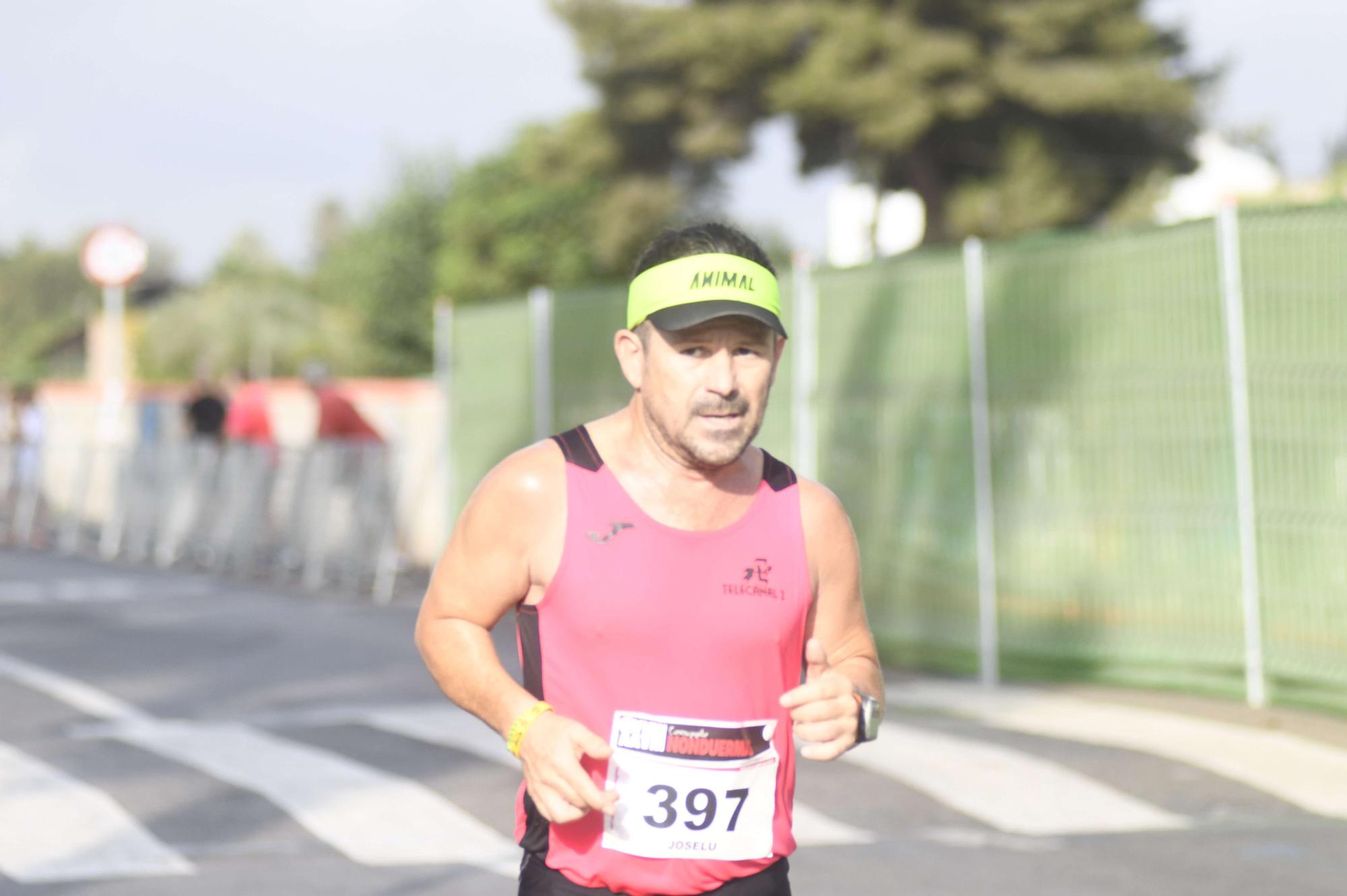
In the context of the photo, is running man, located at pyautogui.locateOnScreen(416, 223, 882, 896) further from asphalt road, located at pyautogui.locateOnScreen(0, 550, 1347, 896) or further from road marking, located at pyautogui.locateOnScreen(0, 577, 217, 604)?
road marking, located at pyautogui.locateOnScreen(0, 577, 217, 604)

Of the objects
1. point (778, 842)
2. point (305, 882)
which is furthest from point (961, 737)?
→ point (778, 842)

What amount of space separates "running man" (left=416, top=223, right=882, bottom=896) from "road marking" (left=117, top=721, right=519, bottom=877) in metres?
3.24

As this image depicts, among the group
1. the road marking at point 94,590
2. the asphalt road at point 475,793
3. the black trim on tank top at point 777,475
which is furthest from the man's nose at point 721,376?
the road marking at point 94,590

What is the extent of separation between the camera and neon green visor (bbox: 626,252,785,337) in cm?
365

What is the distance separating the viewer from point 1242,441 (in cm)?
1042

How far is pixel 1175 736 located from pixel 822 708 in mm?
6650

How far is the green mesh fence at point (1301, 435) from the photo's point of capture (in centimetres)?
988

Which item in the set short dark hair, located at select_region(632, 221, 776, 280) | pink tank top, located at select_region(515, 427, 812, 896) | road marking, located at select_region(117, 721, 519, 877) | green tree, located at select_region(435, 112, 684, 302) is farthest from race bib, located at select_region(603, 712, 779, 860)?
green tree, located at select_region(435, 112, 684, 302)

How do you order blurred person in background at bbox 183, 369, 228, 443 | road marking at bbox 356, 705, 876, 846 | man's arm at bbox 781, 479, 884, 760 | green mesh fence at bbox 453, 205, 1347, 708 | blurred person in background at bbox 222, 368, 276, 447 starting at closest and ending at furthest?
man's arm at bbox 781, 479, 884, 760 < road marking at bbox 356, 705, 876, 846 < green mesh fence at bbox 453, 205, 1347, 708 < blurred person in background at bbox 222, 368, 276, 447 < blurred person in background at bbox 183, 369, 228, 443

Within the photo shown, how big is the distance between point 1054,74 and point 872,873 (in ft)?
125

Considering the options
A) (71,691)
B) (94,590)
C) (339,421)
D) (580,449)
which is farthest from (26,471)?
(580,449)

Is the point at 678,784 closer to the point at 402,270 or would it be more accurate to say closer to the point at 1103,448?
the point at 1103,448

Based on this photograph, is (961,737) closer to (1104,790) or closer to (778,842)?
(1104,790)

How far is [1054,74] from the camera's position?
43062mm
